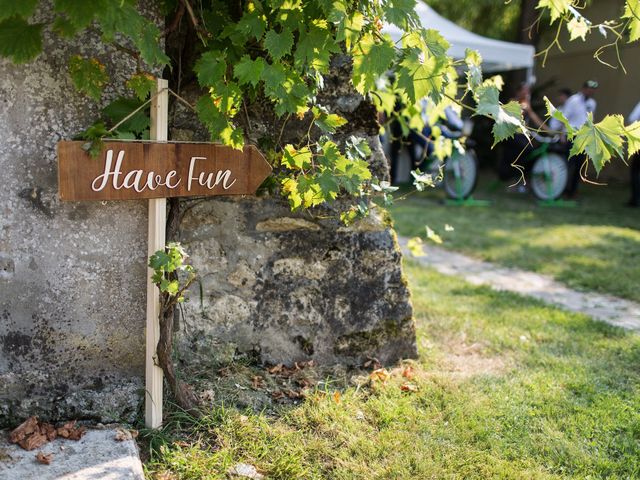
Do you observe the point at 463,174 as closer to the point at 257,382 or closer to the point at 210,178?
the point at 257,382

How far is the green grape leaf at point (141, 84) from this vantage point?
210 cm

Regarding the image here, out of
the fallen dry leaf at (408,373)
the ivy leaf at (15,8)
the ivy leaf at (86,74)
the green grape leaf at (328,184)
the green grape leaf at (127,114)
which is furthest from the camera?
the fallen dry leaf at (408,373)

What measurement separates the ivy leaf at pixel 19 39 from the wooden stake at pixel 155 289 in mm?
429

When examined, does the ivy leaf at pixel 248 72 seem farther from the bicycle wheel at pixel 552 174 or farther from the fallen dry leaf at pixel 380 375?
the bicycle wheel at pixel 552 174

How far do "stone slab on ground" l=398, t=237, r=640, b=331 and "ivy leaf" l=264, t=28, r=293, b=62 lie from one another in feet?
9.65

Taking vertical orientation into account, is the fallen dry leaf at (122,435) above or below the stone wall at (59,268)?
below

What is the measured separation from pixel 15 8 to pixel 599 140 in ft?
5.89

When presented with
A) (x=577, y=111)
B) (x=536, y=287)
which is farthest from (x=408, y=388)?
(x=577, y=111)

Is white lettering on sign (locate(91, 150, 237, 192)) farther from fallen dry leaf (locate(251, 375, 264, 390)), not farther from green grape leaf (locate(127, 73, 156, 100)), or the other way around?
fallen dry leaf (locate(251, 375, 264, 390))

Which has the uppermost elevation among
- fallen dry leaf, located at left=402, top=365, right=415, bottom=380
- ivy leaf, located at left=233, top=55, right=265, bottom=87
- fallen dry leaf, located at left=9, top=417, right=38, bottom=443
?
ivy leaf, located at left=233, top=55, right=265, bottom=87

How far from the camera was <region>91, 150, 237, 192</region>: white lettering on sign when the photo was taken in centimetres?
205

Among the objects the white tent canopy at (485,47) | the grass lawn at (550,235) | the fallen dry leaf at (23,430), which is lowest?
the fallen dry leaf at (23,430)

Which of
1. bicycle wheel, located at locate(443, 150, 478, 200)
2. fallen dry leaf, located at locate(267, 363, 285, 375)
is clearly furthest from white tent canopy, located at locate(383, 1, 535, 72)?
fallen dry leaf, located at locate(267, 363, 285, 375)

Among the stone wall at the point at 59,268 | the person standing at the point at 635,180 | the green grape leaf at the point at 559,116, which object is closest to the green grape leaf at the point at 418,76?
the green grape leaf at the point at 559,116
